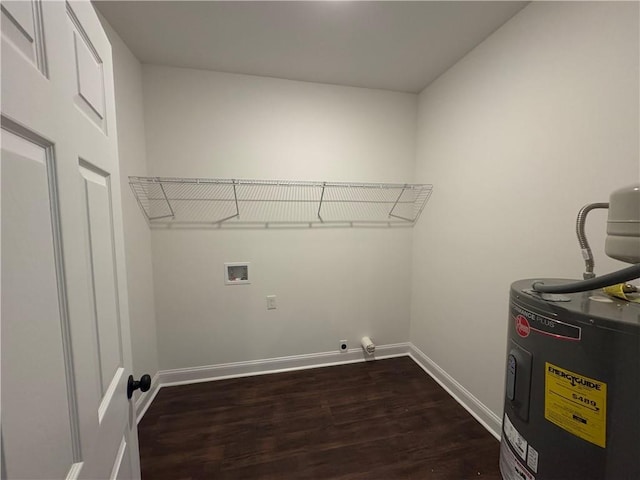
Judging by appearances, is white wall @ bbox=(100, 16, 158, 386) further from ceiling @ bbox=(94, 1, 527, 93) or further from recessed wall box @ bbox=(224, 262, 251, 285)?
recessed wall box @ bbox=(224, 262, 251, 285)

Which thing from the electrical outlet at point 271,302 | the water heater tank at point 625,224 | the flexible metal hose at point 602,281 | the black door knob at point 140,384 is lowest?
the electrical outlet at point 271,302

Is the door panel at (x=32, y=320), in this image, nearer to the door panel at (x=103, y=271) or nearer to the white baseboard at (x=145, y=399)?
the door panel at (x=103, y=271)

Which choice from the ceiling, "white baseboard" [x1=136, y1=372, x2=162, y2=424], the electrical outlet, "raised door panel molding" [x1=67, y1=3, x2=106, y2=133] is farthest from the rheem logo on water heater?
"white baseboard" [x1=136, y1=372, x2=162, y2=424]

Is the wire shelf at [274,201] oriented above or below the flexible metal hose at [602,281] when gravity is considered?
above

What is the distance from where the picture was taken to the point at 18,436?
12.9 inches

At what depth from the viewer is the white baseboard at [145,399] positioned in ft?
5.63

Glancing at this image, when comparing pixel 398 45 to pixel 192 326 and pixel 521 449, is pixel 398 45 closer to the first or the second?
pixel 521 449

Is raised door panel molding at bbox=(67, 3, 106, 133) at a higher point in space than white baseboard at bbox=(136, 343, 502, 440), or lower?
higher

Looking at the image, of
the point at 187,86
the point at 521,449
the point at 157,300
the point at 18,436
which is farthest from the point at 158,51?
the point at 521,449

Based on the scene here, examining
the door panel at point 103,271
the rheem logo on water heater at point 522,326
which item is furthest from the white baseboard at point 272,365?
the rheem logo on water heater at point 522,326

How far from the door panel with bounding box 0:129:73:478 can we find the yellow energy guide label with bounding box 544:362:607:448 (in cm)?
114

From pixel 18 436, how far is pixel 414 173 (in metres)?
2.63

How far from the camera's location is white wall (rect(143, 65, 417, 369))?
6.42 ft

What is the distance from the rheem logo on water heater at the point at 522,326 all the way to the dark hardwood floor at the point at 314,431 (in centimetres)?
111
